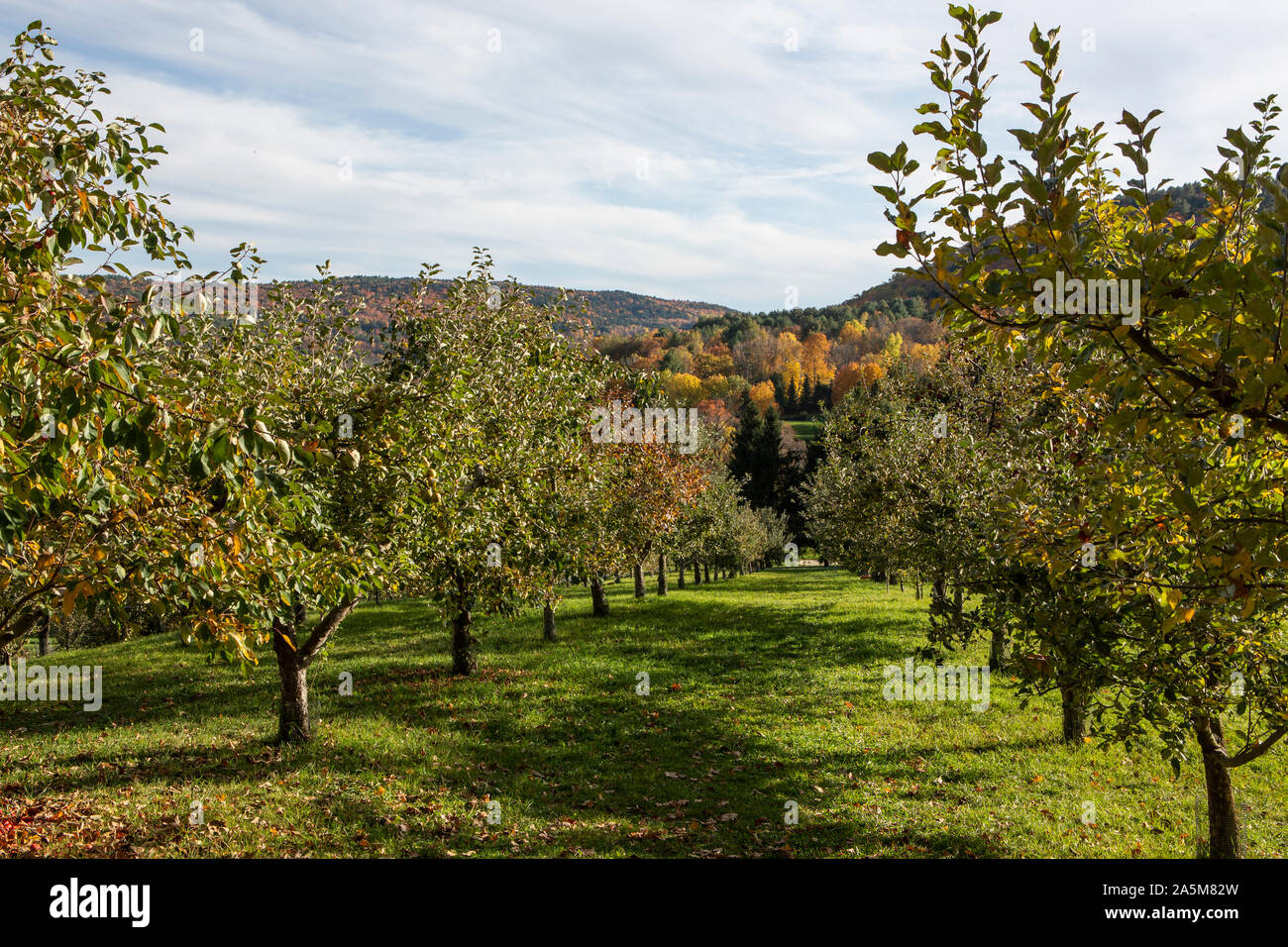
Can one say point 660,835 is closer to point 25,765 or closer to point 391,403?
point 391,403

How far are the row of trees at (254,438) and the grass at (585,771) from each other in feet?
6.88

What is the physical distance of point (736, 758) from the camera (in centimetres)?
1366

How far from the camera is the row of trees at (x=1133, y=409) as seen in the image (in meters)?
3.32

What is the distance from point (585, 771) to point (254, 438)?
10747 millimetres

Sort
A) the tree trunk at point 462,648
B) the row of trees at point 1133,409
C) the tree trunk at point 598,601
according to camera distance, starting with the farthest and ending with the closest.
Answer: the tree trunk at point 598,601, the tree trunk at point 462,648, the row of trees at point 1133,409

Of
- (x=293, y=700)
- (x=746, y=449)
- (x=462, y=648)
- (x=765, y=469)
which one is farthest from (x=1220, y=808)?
(x=746, y=449)

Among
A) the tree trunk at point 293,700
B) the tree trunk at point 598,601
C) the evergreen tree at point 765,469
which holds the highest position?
the evergreen tree at point 765,469

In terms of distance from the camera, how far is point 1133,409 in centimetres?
401

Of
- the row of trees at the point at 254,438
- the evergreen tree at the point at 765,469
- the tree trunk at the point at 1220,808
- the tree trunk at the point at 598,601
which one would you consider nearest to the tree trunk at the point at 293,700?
the row of trees at the point at 254,438

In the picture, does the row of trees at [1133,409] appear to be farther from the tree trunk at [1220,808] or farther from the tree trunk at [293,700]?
the tree trunk at [293,700]
